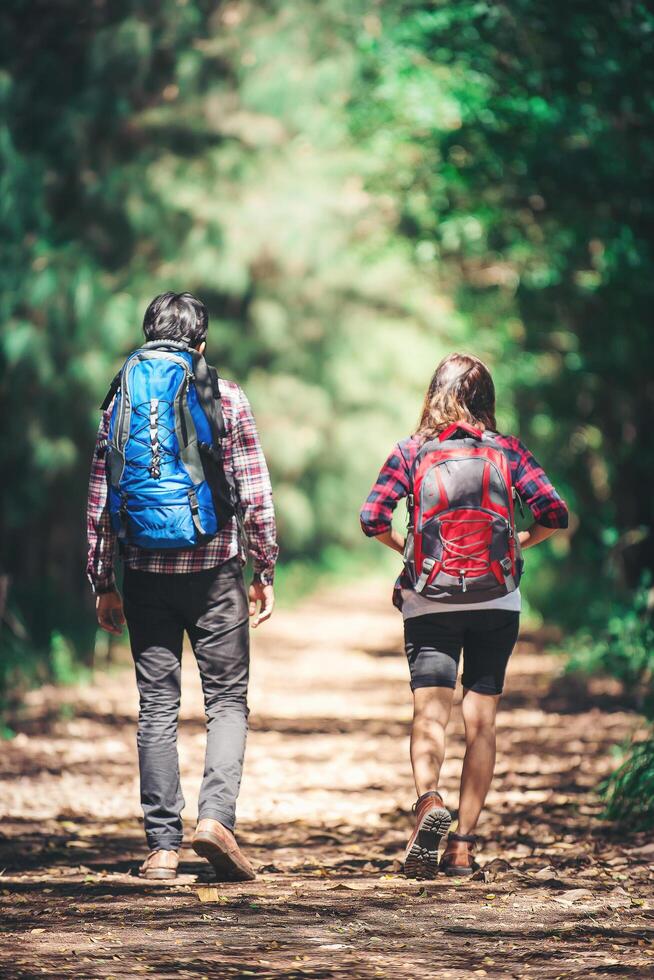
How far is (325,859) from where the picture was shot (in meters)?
5.93

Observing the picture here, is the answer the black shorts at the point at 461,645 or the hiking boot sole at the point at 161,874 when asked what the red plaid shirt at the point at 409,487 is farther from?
the hiking boot sole at the point at 161,874

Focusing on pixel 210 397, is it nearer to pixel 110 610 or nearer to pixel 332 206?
pixel 110 610

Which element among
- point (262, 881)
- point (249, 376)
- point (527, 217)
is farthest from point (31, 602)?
point (249, 376)

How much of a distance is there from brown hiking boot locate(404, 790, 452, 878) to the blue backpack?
1.20m

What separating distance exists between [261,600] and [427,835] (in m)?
1.03

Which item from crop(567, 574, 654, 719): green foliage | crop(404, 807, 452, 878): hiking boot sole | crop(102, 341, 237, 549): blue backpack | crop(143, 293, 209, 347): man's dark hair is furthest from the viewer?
crop(567, 574, 654, 719): green foliage

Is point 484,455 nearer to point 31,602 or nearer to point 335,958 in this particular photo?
point 335,958

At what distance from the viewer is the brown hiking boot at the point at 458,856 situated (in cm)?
524

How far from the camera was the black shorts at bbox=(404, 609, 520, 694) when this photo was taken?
523cm

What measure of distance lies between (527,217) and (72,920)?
978 cm

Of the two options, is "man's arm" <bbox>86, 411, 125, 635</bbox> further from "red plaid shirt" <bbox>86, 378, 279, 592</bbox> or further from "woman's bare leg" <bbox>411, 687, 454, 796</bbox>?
"woman's bare leg" <bbox>411, 687, 454, 796</bbox>

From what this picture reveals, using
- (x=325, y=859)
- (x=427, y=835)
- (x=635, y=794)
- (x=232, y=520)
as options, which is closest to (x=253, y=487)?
(x=232, y=520)

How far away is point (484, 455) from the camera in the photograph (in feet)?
17.0

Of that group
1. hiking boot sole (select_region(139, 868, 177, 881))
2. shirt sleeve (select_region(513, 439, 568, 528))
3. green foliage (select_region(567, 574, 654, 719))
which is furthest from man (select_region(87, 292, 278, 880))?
green foliage (select_region(567, 574, 654, 719))
